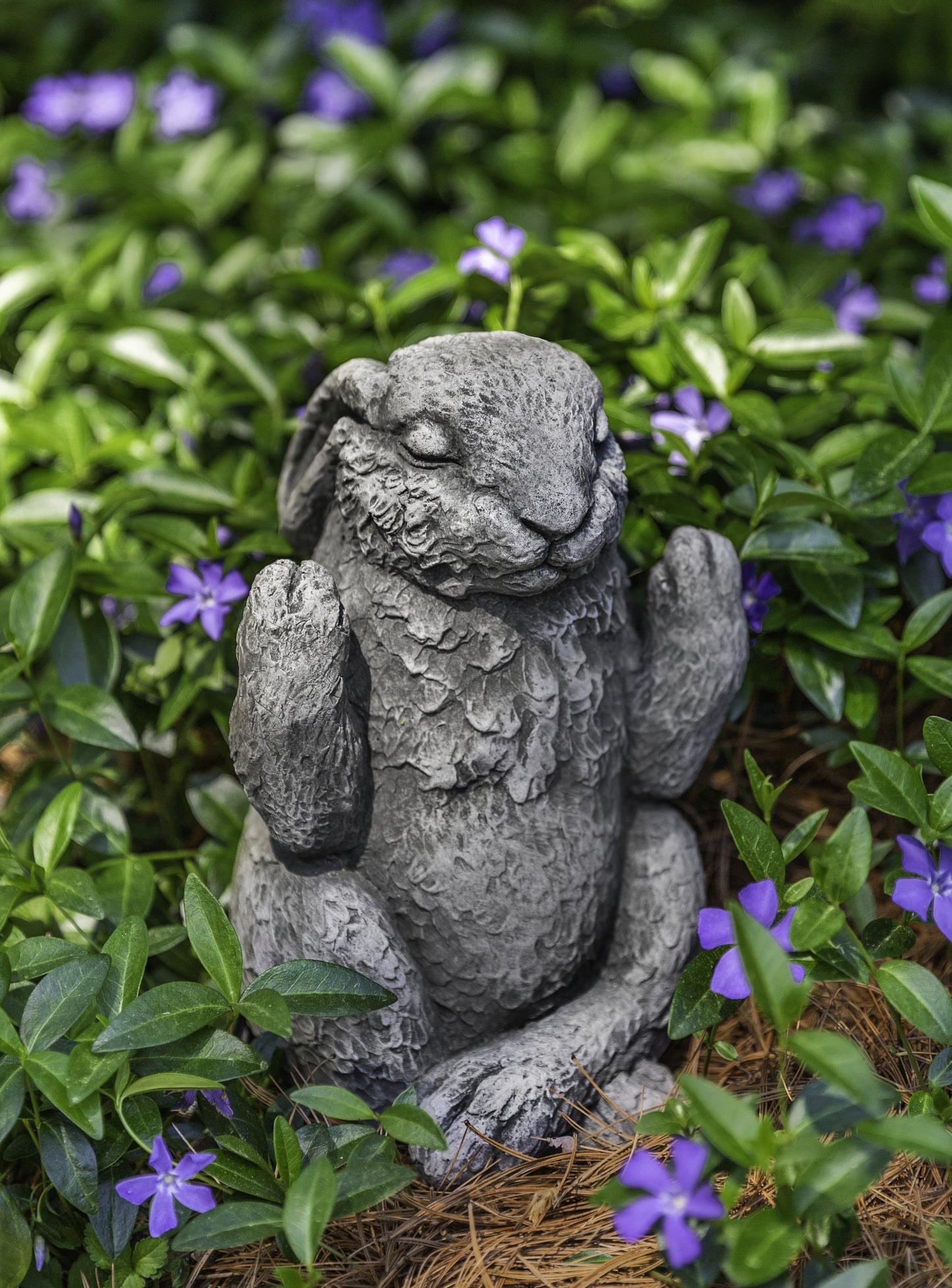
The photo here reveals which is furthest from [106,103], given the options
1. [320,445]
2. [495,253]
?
[320,445]

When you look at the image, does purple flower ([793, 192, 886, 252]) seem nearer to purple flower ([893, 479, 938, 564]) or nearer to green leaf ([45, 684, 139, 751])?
purple flower ([893, 479, 938, 564])

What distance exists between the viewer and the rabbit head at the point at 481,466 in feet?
4.20

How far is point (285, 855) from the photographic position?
1424 mm

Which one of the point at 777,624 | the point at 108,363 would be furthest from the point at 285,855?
the point at 108,363

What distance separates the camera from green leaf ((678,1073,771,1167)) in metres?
1.04

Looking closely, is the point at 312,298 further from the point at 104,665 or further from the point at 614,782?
the point at 614,782

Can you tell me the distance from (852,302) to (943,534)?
3.05ft

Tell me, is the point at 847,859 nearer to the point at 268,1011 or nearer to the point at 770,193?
the point at 268,1011

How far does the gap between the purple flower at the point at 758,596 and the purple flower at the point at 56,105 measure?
2323 millimetres

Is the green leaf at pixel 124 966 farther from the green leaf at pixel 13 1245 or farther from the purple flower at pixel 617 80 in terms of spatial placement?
the purple flower at pixel 617 80

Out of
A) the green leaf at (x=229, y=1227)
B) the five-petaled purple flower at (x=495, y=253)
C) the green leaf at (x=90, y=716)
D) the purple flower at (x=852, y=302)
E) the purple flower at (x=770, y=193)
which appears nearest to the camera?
the green leaf at (x=229, y=1227)

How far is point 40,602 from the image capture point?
169 centimetres

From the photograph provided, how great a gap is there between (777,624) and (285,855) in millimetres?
808

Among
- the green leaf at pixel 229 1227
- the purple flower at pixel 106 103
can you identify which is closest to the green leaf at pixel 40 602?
the green leaf at pixel 229 1227
